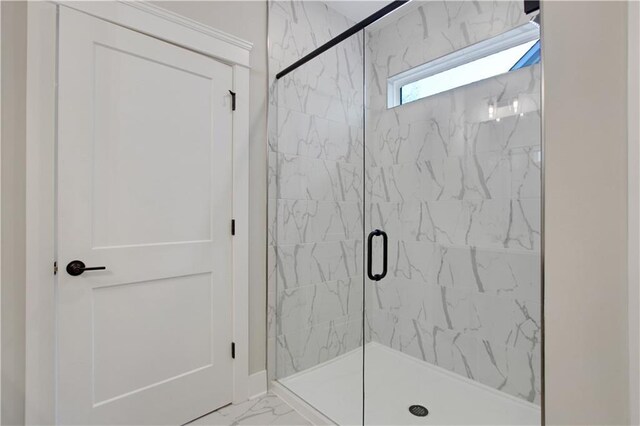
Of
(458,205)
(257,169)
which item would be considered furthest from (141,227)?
(458,205)

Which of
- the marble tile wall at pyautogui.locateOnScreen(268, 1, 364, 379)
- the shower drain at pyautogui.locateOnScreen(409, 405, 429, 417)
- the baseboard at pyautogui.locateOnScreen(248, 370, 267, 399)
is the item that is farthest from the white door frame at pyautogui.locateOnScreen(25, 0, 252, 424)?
the shower drain at pyautogui.locateOnScreen(409, 405, 429, 417)

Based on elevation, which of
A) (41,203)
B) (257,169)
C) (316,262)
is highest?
(257,169)

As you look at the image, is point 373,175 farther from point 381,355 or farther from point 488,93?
point 381,355

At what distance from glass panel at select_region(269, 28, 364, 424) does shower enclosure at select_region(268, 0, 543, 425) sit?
0.03ft

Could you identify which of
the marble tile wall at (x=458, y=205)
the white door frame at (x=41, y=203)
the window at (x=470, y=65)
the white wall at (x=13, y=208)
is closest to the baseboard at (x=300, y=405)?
the marble tile wall at (x=458, y=205)

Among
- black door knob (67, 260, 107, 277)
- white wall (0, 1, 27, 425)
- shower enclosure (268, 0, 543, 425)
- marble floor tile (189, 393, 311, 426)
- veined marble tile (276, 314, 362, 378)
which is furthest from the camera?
veined marble tile (276, 314, 362, 378)

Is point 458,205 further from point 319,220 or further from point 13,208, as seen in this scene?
point 13,208

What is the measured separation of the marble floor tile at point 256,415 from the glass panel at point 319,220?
21 cm

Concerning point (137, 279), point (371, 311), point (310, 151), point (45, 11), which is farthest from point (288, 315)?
point (45, 11)

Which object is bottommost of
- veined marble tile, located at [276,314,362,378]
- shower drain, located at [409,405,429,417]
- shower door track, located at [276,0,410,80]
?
shower drain, located at [409,405,429,417]

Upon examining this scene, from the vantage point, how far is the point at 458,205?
88.7 inches

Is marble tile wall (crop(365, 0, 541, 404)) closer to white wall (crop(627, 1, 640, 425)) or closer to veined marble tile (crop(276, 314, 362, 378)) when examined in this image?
veined marble tile (crop(276, 314, 362, 378))

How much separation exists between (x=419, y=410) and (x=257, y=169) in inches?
72.0

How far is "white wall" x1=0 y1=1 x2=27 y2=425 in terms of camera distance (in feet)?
4.12
